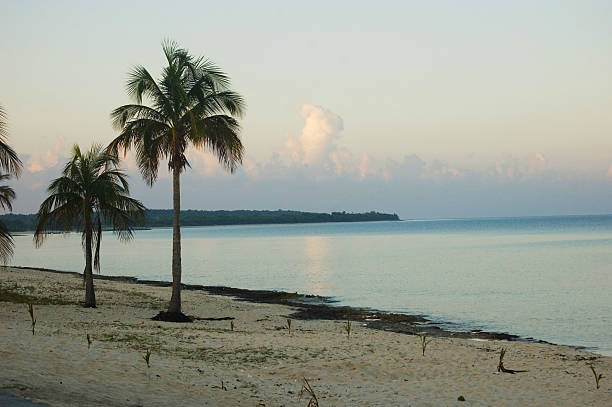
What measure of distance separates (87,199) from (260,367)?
45.5ft

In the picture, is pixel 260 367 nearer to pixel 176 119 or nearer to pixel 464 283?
pixel 176 119

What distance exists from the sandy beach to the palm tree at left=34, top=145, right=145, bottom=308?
3.58 meters

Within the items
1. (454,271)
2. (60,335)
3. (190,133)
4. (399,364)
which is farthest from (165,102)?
(454,271)

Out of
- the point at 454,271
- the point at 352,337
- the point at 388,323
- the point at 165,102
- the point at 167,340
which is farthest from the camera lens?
the point at 454,271

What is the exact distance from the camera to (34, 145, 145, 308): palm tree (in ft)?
85.7

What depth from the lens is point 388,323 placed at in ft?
101

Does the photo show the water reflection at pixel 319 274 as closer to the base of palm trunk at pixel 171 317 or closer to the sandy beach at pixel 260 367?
the base of palm trunk at pixel 171 317

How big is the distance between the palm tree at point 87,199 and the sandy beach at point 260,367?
3.58 m

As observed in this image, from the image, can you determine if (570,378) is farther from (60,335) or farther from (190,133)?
(190,133)

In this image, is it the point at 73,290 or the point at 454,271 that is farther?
the point at 454,271

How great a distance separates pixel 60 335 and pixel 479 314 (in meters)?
24.9

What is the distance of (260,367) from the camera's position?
50.3 ft

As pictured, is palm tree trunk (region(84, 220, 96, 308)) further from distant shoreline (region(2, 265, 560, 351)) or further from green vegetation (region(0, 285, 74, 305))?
distant shoreline (region(2, 265, 560, 351))

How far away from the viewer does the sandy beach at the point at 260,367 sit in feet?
39.0
